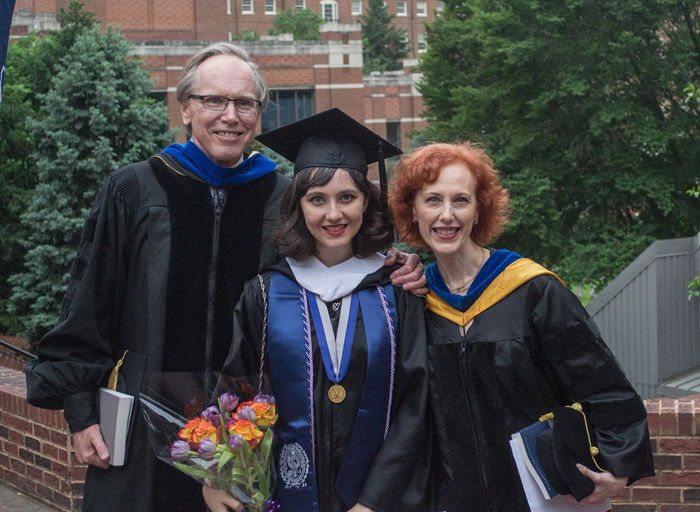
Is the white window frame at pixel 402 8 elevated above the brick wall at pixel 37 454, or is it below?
above

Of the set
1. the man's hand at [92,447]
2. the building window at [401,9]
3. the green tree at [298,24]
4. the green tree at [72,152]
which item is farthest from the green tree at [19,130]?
the building window at [401,9]

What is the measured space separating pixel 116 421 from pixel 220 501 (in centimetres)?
50

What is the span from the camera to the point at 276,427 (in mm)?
2488

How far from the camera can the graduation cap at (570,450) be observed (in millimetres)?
2320

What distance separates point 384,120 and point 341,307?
1491 inches

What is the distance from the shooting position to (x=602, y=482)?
232 centimetres

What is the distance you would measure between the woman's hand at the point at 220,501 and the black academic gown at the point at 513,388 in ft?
2.21

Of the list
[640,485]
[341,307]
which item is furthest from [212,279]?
[640,485]

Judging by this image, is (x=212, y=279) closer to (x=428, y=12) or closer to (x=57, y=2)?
(x=57, y=2)

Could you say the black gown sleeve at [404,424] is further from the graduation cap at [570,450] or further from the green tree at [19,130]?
the green tree at [19,130]

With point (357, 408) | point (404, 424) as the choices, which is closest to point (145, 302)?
point (357, 408)

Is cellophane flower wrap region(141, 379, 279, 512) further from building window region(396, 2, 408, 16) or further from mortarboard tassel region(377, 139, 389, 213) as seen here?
building window region(396, 2, 408, 16)

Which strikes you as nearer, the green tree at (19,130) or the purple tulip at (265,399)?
the purple tulip at (265,399)

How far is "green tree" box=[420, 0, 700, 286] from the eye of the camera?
1589 cm
